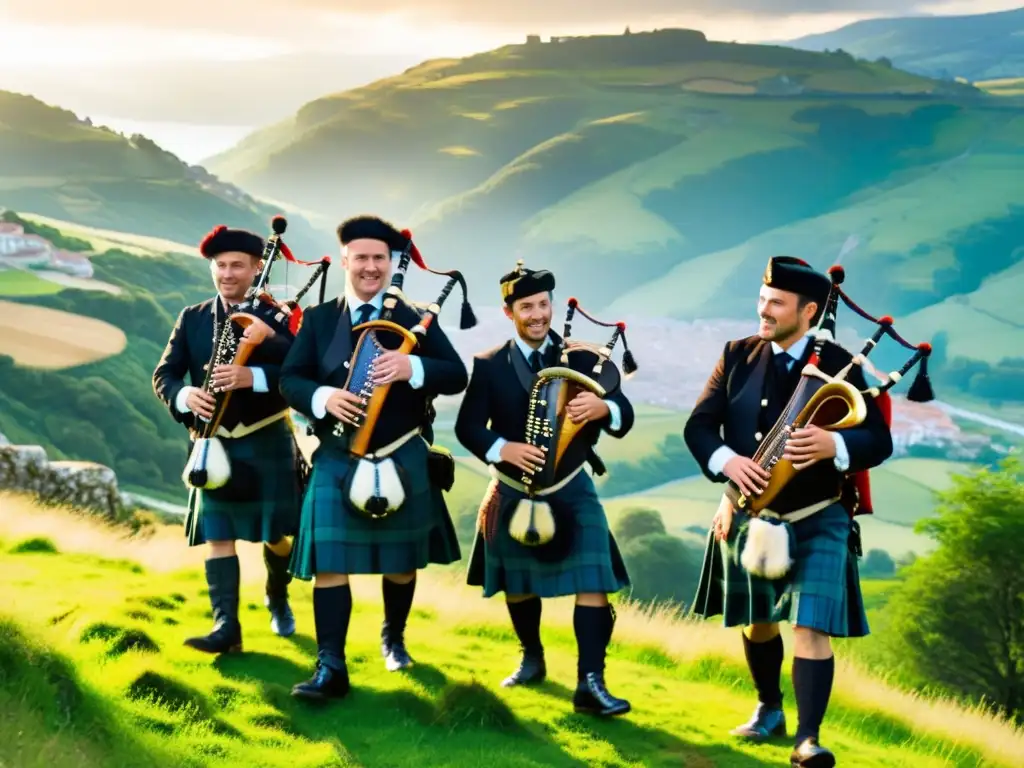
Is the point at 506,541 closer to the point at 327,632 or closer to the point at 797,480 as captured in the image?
the point at 327,632

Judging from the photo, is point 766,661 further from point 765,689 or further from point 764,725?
point 764,725

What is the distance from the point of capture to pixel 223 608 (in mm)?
6418

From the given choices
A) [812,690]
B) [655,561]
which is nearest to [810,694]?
[812,690]

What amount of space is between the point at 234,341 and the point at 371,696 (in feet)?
6.06

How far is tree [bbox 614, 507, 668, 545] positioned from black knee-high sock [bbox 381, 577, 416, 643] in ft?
143

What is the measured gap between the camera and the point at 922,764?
605cm

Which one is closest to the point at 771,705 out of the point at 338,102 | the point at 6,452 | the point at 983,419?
the point at 6,452

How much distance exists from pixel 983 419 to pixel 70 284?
169ft

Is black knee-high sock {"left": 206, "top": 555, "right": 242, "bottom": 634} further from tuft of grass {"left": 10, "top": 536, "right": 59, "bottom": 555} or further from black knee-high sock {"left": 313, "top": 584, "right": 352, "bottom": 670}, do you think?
tuft of grass {"left": 10, "top": 536, "right": 59, "bottom": 555}

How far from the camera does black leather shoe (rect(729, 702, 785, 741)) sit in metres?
5.89

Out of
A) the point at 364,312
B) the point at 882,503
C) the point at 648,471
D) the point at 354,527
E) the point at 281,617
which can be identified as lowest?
the point at 648,471

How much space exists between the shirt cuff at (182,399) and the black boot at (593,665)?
2.18 metres

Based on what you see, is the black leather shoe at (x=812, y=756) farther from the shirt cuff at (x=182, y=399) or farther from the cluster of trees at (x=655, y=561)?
the cluster of trees at (x=655, y=561)

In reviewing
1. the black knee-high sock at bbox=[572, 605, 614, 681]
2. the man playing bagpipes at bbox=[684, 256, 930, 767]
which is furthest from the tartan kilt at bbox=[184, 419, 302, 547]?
the man playing bagpipes at bbox=[684, 256, 930, 767]
